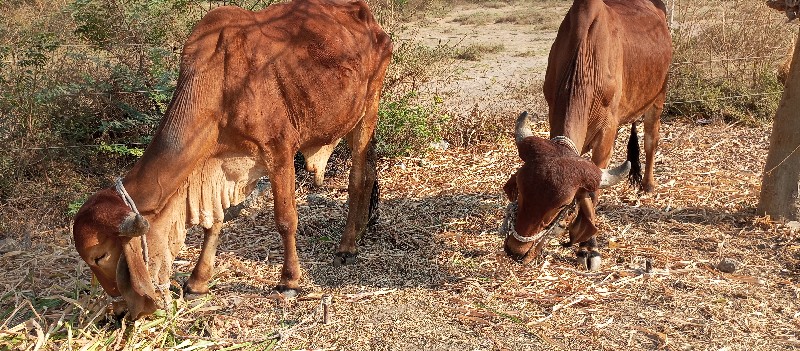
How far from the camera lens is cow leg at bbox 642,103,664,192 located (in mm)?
6711

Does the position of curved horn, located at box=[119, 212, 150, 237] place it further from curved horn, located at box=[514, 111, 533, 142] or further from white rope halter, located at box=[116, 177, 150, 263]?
curved horn, located at box=[514, 111, 533, 142]

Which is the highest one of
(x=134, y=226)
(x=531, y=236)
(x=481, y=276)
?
(x=134, y=226)

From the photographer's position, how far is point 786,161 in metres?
5.83

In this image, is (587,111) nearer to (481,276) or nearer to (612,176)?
(612,176)

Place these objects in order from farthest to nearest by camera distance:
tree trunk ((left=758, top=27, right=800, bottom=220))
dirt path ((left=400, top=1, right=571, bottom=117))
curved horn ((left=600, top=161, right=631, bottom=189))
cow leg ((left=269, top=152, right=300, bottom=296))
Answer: dirt path ((left=400, top=1, right=571, bottom=117)) → tree trunk ((left=758, top=27, right=800, bottom=220)) → cow leg ((left=269, top=152, right=300, bottom=296)) → curved horn ((left=600, top=161, right=631, bottom=189))

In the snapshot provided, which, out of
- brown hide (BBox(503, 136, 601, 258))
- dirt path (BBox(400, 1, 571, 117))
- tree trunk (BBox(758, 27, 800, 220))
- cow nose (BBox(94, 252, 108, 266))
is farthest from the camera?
dirt path (BBox(400, 1, 571, 117))

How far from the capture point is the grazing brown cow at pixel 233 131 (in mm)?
3865

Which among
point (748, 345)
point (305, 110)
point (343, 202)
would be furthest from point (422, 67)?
point (748, 345)

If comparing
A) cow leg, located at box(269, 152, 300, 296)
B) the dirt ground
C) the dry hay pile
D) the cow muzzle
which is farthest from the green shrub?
the cow muzzle

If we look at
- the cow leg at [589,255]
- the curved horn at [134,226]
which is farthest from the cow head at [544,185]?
the curved horn at [134,226]

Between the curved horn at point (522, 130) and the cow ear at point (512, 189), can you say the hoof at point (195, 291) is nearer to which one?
the cow ear at point (512, 189)

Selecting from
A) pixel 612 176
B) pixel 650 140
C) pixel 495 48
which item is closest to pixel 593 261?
pixel 612 176

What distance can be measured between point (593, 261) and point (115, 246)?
3.17 meters

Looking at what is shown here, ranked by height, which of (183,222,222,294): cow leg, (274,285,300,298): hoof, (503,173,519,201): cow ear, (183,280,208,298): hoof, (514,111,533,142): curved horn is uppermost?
(514,111,533,142): curved horn
